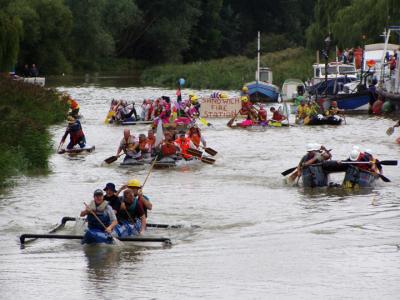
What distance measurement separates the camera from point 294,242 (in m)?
20.4

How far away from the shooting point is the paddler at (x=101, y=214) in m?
19.4

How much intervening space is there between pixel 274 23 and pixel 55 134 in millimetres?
79089

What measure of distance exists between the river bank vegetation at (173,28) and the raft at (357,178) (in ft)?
74.3

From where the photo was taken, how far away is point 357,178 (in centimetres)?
2611

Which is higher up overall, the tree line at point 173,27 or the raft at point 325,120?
the tree line at point 173,27

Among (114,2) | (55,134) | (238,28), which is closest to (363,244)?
(55,134)

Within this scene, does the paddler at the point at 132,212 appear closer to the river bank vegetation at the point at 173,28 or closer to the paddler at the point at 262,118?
the paddler at the point at 262,118

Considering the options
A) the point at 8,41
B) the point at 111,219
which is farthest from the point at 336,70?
the point at 111,219

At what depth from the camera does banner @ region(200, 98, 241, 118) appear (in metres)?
46.5

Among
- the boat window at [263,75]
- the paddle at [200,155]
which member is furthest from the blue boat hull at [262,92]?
the paddle at [200,155]

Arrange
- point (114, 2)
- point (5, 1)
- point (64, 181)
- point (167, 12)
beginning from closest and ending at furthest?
1. point (64, 181)
2. point (5, 1)
3. point (114, 2)
4. point (167, 12)

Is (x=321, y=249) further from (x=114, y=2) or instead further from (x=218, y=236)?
(x=114, y=2)

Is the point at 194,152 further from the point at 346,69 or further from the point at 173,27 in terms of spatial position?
the point at 173,27

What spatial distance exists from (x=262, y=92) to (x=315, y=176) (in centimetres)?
2846
